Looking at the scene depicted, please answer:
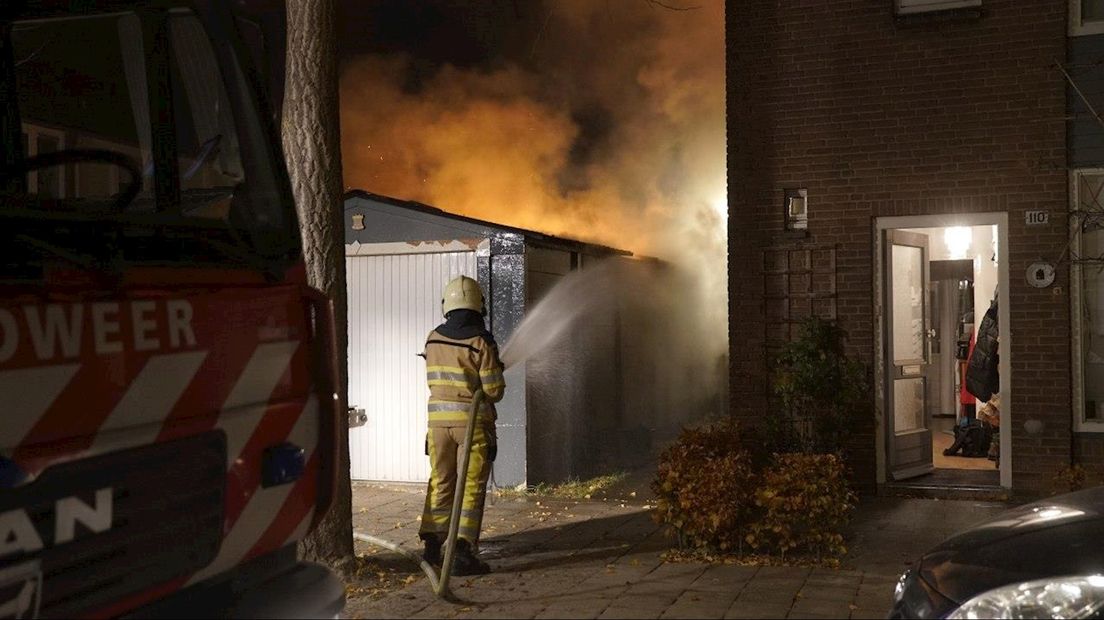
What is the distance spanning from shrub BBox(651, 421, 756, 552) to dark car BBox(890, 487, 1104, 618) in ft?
8.12

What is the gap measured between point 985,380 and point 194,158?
27.5ft

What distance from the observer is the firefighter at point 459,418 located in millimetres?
7121

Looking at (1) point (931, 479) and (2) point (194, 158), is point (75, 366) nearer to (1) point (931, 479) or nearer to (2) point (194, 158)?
(2) point (194, 158)

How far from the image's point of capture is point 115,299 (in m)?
2.94

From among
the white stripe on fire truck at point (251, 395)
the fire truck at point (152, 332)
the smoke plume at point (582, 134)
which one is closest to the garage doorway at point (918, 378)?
the smoke plume at point (582, 134)

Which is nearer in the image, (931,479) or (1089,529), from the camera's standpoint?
(1089,529)

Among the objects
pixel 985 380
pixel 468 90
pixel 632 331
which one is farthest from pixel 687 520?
pixel 468 90

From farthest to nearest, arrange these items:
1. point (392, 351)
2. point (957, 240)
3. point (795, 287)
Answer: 1. point (957, 240)
2. point (392, 351)
3. point (795, 287)

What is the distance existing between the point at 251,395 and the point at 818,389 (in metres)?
6.41

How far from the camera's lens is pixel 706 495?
7211 mm

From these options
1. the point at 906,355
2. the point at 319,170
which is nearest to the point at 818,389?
the point at 906,355

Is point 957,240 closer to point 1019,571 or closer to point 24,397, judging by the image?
point 1019,571

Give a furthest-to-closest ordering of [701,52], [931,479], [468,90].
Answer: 1. [468,90]
2. [701,52]
3. [931,479]

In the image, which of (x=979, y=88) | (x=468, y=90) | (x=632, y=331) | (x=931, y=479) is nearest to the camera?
(x=979, y=88)
